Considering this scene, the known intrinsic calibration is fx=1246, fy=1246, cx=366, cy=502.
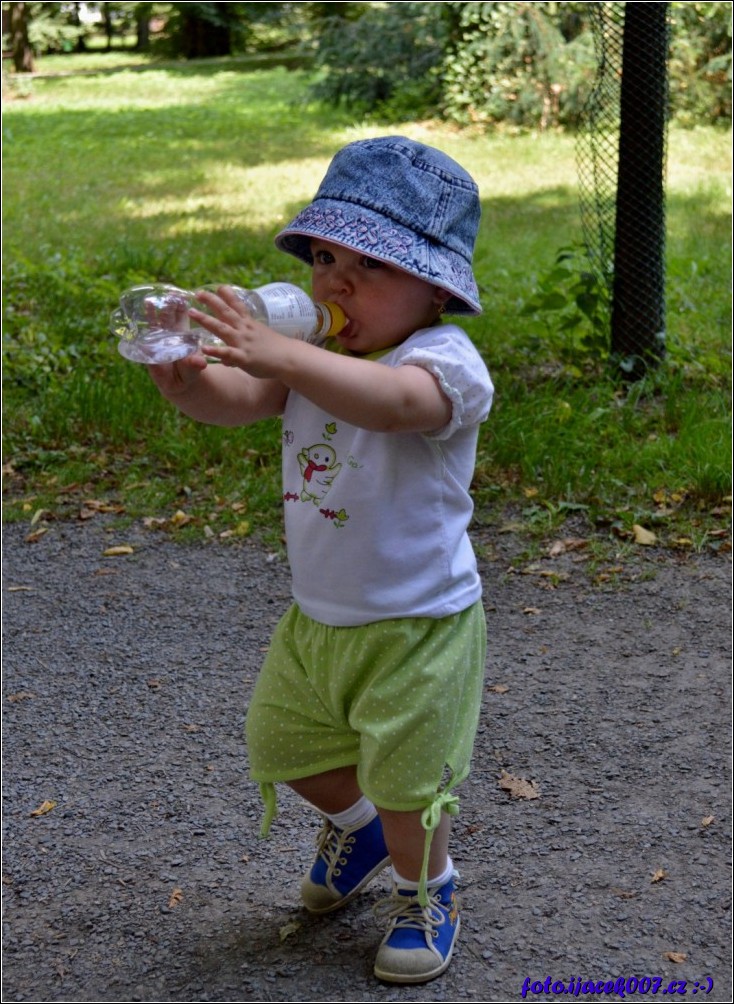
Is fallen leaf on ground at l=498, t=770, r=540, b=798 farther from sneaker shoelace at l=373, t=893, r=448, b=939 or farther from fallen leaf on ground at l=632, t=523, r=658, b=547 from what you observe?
fallen leaf on ground at l=632, t=523, r=658, b=547

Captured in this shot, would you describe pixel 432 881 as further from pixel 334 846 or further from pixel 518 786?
pixel 518 786

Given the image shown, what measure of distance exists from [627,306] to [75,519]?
2.67 m

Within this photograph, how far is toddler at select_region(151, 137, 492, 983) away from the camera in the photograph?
2117 mm

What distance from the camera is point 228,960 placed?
2529 mm

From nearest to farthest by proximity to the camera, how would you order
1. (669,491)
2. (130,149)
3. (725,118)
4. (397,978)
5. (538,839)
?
(397,978)
(538,839)
(669,491)
(725,118)
(130,149)

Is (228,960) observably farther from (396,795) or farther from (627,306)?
(627,306)

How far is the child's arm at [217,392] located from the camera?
2191 mm

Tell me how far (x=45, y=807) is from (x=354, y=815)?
1.02 metres

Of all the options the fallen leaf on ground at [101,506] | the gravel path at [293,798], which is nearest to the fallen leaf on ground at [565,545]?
the gravel path at [293,798]

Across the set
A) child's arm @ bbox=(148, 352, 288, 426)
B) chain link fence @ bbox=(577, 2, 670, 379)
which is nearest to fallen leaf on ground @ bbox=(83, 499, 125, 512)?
chain link fence @ bbox=(577, 2, 670, 379)

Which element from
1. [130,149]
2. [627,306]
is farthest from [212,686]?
[130,149]

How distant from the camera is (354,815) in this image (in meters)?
2.59

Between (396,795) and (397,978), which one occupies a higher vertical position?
(396,795)

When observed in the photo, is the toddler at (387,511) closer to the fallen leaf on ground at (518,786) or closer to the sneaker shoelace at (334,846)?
the sneaker shoelace at (334,846)
